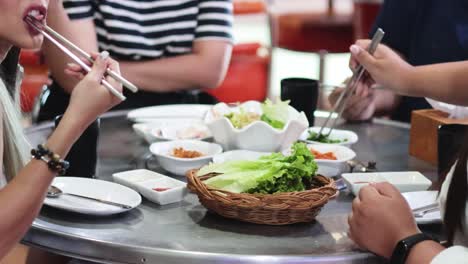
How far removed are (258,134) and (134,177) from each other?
0.36 metres

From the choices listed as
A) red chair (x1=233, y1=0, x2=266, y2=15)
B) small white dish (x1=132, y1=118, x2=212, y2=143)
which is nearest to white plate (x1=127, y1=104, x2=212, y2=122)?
small white dish (x1=132, y1=118, x2=212, y2=143)

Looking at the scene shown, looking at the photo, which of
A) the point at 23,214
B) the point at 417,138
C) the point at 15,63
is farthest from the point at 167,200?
the point at 417,138

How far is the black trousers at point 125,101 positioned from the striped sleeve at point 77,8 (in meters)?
0.28

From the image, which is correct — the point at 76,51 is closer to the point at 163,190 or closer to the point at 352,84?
the point at 163,190

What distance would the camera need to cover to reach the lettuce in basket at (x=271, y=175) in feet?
5.30

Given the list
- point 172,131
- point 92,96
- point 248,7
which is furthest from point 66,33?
point 248,7

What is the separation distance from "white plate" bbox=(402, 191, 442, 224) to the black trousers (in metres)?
1.37

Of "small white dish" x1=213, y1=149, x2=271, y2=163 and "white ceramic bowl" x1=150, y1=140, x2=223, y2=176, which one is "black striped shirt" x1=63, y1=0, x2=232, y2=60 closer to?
"white ceramic bowl" x1=150, y1=140, x2=223, y2=176

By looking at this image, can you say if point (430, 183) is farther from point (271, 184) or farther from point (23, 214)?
point (23, 214)

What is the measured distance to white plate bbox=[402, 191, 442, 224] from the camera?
5.34 ft

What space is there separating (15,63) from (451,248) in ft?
3.55

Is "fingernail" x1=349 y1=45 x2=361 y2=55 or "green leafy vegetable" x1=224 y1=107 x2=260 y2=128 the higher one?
"fingernail" x1=349 y1=45 x2=361 y2=55

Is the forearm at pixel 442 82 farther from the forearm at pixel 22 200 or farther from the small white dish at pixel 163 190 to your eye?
the forearm at pixel 22 200

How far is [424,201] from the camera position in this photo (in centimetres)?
173
